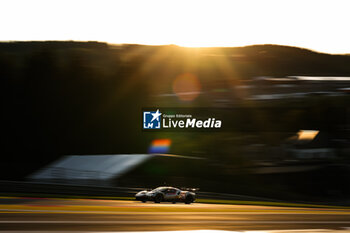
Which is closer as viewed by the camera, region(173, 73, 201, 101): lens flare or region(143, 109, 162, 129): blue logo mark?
region(143, 109, 162, 129): blue logo mark

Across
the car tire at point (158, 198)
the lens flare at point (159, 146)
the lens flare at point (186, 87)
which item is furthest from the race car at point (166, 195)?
the lens flare at point (186, 87)

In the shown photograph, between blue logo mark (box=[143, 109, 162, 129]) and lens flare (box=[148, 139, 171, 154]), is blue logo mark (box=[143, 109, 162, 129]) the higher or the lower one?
the higher one

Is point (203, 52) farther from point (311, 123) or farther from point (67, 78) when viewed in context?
point (67, 78)

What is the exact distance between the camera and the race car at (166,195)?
87.1 feet

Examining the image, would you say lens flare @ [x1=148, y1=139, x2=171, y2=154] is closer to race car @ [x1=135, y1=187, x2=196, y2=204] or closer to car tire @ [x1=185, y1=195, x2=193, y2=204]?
car tire @ [x1=185, y1=195, x2=193, y2=204]

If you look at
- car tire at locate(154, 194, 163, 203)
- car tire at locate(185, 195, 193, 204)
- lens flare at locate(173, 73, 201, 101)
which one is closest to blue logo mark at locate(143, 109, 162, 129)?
car tire at locate(185, 195, 193, 204)

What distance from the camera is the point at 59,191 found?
29078mm

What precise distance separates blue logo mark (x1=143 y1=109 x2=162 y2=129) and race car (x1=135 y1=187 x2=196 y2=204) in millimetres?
20733

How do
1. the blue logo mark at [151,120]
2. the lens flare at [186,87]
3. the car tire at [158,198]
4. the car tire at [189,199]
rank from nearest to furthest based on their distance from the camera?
the car tire at [158,198] → the car tire at [189,199] → the blue logo mark at [151,120] → the lens flare at [186,87]

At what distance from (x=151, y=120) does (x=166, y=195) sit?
2197cm

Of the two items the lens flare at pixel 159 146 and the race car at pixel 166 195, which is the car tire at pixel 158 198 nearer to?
the race car at pixel 166 195

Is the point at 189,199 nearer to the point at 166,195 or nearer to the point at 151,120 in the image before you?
the point at 166,195

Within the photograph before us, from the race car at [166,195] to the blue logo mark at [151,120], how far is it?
68.0ft

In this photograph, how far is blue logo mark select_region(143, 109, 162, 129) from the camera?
4828cm
